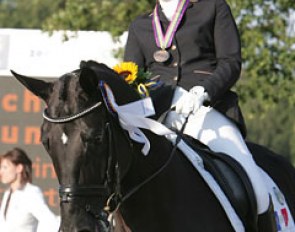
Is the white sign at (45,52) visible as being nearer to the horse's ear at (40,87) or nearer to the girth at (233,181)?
the girth at (233,181)

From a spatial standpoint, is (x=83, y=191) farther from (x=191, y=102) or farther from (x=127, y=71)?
(x=191, y=102)

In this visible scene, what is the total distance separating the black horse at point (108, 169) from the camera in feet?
16.5

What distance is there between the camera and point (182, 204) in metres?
5.85

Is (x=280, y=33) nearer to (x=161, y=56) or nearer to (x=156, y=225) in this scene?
(x=161, y=56)

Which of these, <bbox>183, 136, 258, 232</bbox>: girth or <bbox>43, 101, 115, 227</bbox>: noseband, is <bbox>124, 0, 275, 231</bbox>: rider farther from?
<bbox>43, 101, 115, 227</bbox>: noseband

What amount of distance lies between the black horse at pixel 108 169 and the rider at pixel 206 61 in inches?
21.8

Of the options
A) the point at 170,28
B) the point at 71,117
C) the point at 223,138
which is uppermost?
the point at 170,28

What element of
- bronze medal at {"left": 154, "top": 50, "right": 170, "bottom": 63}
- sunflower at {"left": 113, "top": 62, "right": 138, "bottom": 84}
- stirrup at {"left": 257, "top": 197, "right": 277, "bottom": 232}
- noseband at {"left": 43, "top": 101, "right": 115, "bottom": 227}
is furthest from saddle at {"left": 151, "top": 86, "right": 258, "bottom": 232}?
noseband at {"left": 43, "top": 101, "right": 115, "bottom": 227}

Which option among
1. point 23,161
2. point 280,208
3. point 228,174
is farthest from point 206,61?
point 23,161

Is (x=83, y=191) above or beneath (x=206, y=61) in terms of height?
beneath

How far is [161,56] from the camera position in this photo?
666 cm

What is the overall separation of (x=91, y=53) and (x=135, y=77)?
6818mm

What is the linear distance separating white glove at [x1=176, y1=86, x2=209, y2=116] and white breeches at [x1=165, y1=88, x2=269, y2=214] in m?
0.37

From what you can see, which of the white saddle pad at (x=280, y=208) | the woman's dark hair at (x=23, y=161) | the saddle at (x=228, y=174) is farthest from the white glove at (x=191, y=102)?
the woman's dark hair at (x=23, y=161)
